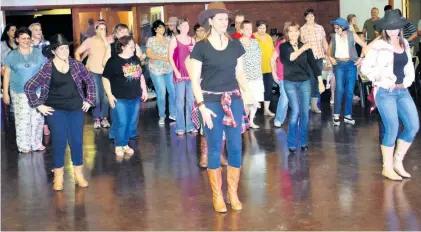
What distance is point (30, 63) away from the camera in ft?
32.8

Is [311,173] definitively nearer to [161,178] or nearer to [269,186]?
[269,186]

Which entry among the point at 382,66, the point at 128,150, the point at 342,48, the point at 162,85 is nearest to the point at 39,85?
the point at 128,150

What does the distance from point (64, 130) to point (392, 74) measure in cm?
337

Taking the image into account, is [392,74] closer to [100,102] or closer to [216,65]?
[216,65]

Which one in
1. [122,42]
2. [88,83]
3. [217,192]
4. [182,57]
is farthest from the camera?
[182,57]

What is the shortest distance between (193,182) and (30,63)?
310 cm

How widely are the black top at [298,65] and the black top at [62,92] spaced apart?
2850 mm

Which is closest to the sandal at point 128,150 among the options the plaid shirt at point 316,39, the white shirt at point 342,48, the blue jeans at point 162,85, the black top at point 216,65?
the blue jeans at point 162,85

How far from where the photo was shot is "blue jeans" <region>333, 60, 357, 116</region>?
38.6ft

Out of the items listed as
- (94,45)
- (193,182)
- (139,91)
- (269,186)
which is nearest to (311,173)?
(269,186)

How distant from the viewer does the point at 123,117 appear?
983 cm

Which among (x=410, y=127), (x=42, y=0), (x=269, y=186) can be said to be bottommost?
(x=269, y=186)

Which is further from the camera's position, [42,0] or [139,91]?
[42,0]

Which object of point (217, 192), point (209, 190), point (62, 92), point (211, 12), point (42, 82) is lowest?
point (209, 190)
